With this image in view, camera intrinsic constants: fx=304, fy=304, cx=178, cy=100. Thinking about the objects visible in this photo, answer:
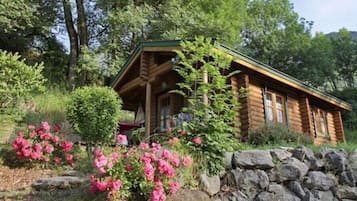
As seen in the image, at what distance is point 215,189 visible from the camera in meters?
4.77

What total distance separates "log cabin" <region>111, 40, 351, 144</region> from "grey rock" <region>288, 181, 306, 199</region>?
9.20ft

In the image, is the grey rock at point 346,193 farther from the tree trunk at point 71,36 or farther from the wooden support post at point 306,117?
the tree trunk at point 71,36

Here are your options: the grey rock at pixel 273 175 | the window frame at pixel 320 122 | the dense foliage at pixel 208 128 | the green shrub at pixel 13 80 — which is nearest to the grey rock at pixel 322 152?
the grey rock at pixel 273 175

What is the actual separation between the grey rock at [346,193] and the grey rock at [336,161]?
0.34 metres

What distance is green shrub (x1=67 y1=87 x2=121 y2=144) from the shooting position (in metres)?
7.63

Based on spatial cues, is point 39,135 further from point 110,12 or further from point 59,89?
point 110,12

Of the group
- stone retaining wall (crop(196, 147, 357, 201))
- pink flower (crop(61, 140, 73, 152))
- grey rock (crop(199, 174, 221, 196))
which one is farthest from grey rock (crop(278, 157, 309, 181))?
pink flower (crop(61, 140, 73, 152))

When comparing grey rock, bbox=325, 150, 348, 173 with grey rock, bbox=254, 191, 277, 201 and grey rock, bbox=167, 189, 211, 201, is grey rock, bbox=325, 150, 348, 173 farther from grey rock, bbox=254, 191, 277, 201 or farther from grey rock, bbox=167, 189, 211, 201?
grey rock, bbox=167, 189, 211, 201

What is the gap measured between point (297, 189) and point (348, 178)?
107 centimetres

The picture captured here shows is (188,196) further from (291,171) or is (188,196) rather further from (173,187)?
(291,171)

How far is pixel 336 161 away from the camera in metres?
5.62

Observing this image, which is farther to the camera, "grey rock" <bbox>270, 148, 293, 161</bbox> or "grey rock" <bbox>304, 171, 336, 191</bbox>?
"grey rock" <bbox>270, 148, 293, 161</bbox>

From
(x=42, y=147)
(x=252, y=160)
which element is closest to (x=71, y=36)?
(x=42, y=147)

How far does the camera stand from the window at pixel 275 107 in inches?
373
